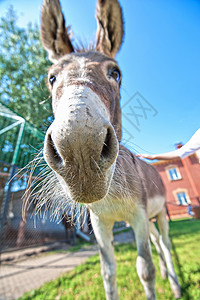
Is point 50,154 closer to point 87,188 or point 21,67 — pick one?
point 87,188

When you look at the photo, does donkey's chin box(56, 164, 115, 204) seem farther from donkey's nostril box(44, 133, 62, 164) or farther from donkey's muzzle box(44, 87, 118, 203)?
donkey's nostril box(44, 133, 62, 164)

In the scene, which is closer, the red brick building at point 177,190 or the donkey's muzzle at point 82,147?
the donkey's muzzle at point 82,147

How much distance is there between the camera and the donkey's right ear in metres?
1.91

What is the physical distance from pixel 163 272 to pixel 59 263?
3381 mm

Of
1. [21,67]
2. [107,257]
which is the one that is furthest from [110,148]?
[21,67]

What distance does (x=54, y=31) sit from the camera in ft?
7.08

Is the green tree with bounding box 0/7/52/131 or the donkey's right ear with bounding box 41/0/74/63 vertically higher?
the green tree with bounding box 0/7/52/131

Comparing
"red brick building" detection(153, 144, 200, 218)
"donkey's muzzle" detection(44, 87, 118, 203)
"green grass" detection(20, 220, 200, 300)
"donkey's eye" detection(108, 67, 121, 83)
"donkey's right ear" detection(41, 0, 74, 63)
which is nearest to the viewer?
"donkey's muzzle" detection(44, 87, 118, 203)

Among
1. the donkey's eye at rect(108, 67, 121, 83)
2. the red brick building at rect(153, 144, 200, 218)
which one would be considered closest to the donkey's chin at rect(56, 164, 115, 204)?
the donkey's eye at rect(108, 67, 121, 83)

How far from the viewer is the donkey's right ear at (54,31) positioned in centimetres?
191

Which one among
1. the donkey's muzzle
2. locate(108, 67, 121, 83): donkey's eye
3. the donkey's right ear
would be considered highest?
the donkey's right ear

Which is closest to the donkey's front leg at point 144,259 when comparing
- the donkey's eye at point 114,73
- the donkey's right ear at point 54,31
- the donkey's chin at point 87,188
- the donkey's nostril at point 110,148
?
the donkey's chin at point 87,188

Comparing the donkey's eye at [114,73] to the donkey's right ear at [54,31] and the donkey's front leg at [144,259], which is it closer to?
the donkey's right ear at [54,31]

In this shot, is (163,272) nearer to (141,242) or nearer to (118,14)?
(141,242)
